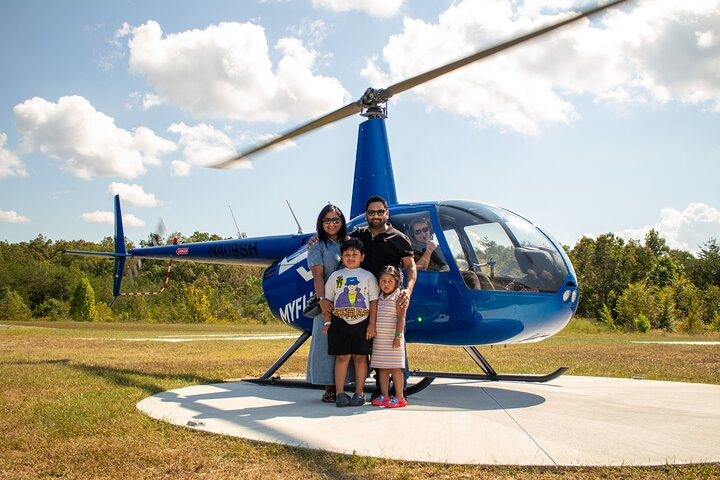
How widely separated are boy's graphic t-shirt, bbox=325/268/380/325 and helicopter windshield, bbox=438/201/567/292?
40.3 inches

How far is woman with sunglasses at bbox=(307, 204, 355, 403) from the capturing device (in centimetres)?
530

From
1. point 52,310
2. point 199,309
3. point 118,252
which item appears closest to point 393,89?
point 118,252

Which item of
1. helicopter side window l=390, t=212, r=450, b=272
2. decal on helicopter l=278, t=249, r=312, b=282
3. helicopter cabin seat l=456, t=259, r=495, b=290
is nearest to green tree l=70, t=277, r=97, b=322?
decal on helicopter l=278, t=249, r=312, b=282

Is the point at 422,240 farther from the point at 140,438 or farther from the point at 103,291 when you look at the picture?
the point at 103,291

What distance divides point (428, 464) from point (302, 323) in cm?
370

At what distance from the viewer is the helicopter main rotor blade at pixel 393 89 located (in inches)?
188

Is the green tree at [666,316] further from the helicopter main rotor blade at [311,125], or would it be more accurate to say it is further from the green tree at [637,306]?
the helicopter main rotor blade at [311,125]

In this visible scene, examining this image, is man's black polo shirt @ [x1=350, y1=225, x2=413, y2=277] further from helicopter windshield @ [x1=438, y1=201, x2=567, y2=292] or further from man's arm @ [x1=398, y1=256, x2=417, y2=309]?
helicopter windshield @ [x1=438, y1=201, x2=567, y2=292]

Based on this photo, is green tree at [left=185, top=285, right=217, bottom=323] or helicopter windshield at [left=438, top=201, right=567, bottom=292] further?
green tree at [left=185, top=285, right=217, bottom=323]

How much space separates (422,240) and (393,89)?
2.03 metres

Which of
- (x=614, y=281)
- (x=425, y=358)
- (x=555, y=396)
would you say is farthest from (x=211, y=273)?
(x=555, y=396)

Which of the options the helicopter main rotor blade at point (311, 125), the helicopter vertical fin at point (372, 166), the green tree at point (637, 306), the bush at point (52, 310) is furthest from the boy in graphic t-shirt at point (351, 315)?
the bush at point (52, 310)

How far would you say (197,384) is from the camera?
6656 mm

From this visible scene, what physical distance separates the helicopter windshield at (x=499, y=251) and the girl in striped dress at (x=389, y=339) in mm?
876
